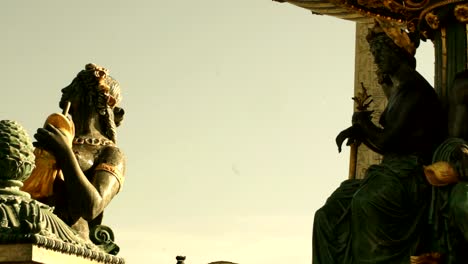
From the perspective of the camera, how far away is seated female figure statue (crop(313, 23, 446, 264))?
14406 millimetres

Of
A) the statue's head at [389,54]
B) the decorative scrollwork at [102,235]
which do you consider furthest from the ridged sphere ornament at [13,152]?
the statue's head at [389,54]

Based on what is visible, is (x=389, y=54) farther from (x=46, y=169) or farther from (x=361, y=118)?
(x=46, y=169)

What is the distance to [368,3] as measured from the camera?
636 inches

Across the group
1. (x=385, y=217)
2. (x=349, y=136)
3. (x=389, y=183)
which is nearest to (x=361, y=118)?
(x=349, y=136)

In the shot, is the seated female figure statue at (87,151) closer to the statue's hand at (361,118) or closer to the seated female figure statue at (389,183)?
the seated female figure statue at (389,183)

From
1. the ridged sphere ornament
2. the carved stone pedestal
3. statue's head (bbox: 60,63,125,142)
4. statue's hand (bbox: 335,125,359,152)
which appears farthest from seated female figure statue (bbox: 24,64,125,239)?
the carved stone pedestal

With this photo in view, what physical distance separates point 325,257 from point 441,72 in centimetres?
218

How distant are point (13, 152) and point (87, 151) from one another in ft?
18.9

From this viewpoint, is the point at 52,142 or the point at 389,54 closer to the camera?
the point at 52,142

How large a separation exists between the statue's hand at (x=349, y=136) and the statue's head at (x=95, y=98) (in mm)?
2495

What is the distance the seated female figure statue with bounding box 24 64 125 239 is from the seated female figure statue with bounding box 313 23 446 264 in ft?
7.00

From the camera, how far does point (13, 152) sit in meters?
10.1

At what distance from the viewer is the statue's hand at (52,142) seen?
14.5 metres

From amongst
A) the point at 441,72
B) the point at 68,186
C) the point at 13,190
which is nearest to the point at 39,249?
the point at 13,190
